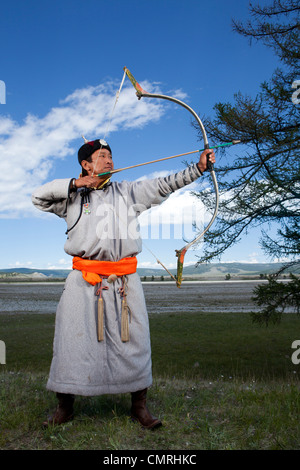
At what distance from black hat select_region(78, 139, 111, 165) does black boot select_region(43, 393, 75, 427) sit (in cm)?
193

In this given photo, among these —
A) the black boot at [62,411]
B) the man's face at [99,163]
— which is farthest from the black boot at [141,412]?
the man's face at [99,163]

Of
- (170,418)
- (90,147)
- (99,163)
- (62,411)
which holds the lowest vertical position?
(170,418)

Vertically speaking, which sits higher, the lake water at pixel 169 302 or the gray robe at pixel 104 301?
the gray robe at pixel 104 301

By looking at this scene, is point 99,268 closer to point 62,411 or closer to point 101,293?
point 101,293

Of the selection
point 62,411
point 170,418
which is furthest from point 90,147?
point 170,418

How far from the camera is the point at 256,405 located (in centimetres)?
361

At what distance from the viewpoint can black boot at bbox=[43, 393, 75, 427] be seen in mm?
3131

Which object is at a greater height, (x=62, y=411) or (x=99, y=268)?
(x=99, y=268)

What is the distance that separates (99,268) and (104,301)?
10.0 inches

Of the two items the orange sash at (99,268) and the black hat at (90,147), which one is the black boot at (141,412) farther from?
the black hat at (90,147)

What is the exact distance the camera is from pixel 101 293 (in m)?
3.10

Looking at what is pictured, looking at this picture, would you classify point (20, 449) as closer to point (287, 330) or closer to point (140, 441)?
point (140, 441)

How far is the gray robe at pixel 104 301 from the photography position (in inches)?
118

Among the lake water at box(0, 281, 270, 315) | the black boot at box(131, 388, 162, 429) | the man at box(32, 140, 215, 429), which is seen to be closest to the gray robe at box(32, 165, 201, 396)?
the man at box(32, 140, 215, 429)
